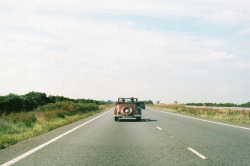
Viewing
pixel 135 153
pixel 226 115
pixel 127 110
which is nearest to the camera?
pixel 135 153

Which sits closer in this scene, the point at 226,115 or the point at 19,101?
the point at 226,115

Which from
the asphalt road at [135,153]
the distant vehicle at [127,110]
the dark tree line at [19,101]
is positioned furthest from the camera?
the dark tree line at [19,101]

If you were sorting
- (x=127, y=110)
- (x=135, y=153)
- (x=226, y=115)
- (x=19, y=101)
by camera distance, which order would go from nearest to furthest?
(x=135, y=153), (x=127, y=110), (x=226, y=115), (x=19, y=101)

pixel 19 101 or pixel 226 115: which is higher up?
pixel 19 101

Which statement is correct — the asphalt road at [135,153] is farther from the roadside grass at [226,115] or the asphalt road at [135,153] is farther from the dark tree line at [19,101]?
the dark tree line at [19,101]

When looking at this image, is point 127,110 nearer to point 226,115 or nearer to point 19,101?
point 226,115

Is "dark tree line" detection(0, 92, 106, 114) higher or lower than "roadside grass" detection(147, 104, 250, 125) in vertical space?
higher

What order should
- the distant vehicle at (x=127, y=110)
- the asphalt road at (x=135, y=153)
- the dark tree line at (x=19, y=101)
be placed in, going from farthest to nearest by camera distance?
the dark tree line at (x=19, y=101)
the distant vehicle at (x=127, y=110)
the asphalt road at (x=135, y=153)

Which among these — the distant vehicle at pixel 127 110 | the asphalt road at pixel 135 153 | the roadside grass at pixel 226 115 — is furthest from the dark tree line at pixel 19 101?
the asphalt road at pixel 135 153

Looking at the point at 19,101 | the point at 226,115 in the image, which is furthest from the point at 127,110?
the point at 19,101

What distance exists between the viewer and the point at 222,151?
8703mm

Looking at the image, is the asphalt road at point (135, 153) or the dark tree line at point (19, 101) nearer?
the asphalt road at point (135, 153)

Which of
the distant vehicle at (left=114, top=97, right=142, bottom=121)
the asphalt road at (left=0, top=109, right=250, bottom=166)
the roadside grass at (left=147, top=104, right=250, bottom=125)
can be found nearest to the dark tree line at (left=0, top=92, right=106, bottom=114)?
the distant vehicle at (left=114, top=97, right=142, bottom=121)

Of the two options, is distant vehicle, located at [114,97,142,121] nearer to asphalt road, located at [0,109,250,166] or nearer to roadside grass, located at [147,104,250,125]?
roadside grass, located at [147,104,250,125]
